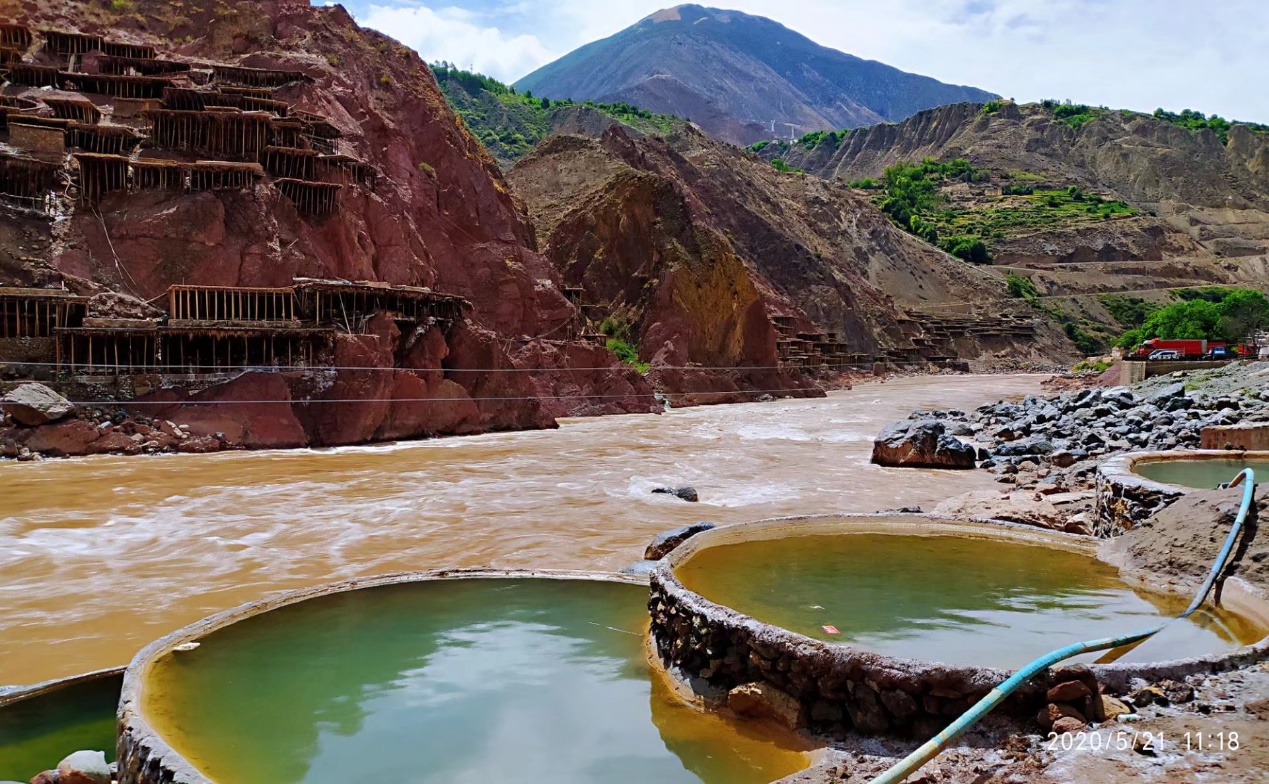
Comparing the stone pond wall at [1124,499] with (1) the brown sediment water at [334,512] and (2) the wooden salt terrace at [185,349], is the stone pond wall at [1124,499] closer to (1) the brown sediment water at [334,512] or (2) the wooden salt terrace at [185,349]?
(1) the brown sediment water at [334,512]

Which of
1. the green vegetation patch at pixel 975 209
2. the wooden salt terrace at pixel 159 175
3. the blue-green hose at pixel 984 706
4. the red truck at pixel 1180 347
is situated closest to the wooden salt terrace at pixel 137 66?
the wooden salt terrace at pixel 159 175

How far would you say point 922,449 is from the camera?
20969mm

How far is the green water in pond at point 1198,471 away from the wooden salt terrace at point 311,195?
3035cm

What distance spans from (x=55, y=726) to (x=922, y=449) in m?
18.9

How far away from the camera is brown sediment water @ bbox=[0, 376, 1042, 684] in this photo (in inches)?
360

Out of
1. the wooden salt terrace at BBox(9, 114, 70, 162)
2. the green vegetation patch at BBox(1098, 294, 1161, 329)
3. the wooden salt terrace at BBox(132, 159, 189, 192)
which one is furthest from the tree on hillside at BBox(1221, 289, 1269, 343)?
the wooden salt terrace at BBox(9, 114, 70, 162)

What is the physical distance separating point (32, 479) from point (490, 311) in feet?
74.9

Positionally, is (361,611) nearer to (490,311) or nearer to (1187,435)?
(1187,435)

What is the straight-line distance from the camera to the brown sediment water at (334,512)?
915 cm

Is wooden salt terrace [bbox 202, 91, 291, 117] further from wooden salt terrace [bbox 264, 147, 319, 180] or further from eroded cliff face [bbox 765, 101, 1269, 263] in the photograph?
eroded cliff face [bbox 765, 101, 1269, 263]

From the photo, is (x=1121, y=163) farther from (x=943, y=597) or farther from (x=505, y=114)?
(x=943, y=597)

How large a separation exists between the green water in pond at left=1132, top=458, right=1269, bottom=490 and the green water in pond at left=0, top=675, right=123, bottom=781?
37.0ft

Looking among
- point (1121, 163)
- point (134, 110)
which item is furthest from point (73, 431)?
point (1121, 163)

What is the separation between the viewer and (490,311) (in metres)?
39.8
